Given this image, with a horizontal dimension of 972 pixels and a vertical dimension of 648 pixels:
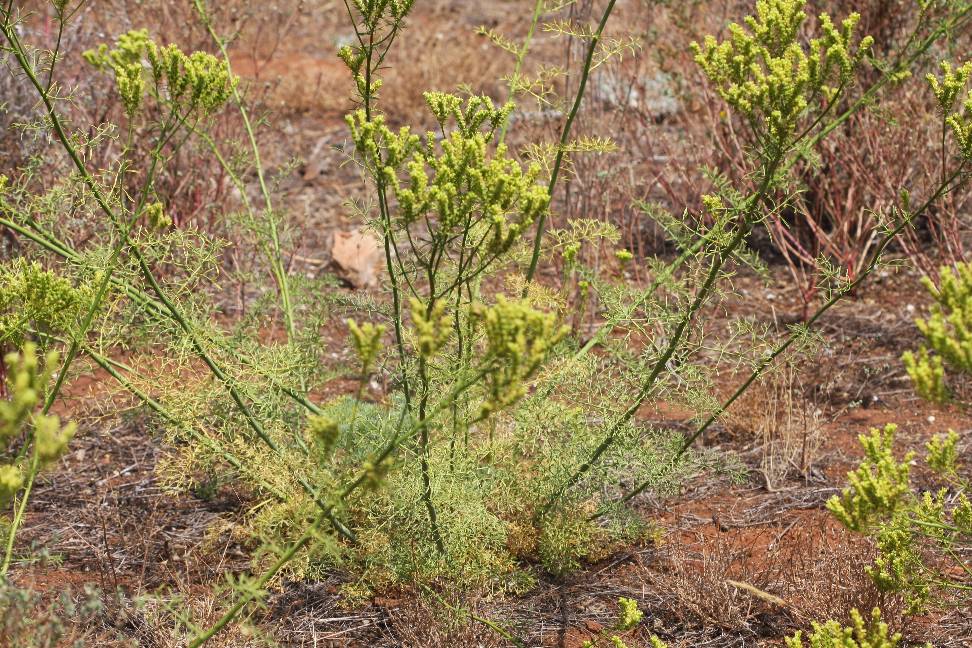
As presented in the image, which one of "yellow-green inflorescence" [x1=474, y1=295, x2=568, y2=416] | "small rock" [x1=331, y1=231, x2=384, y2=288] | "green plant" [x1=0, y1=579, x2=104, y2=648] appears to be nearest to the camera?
"yellow-green inflorescence" [x1=474, y1=295, x2=568, y2=416]

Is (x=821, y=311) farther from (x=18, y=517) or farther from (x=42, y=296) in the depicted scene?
(x=18, y=517)

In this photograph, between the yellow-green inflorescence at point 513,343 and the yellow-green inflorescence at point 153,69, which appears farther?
the yellow-green inflorescence at point 153,69

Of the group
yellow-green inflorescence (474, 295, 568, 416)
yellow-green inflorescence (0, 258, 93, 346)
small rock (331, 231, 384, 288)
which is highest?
yellow-green inflorescence (474, 295, 568, 416)

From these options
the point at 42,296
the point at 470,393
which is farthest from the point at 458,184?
the point at 42,296

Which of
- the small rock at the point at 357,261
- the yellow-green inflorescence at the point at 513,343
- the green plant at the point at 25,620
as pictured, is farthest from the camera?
the small rock at the point at 357,261

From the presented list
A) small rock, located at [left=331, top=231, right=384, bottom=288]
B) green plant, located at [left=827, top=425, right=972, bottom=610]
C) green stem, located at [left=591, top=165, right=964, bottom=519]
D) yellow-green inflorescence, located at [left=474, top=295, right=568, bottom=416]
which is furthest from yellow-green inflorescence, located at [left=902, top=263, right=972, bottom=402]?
small rock, located at [left=331, top=231, right=384, bottom=288]

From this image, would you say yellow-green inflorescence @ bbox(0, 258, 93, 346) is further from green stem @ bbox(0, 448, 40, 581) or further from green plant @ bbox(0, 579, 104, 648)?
green plant @ bbox(0, 579, 104, 648)

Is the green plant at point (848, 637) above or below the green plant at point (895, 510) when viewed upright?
below

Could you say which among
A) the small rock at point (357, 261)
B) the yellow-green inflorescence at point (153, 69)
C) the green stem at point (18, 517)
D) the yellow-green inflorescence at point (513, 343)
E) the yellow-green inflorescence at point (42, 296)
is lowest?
the small rock at point (357, 261)

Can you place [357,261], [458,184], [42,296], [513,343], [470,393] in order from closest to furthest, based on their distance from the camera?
1. [513,343]
2. [458,184]
3. [42,296]
4. [470,393]
5. [357,261]

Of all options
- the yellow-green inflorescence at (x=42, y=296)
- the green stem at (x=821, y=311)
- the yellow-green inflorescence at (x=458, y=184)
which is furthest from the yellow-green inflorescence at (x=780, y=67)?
the yellow-green inflorescence at (x=42, y=296)

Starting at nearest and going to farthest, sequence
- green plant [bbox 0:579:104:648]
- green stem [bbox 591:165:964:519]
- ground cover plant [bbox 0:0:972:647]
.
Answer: green plant [bbox 0:579:104:648]
ground cover plant [bbox 0:0:972:647]
green stem [bbox 591:165:964:519]

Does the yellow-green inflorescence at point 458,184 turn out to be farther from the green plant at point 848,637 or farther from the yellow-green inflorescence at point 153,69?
the green plant at point 848,637

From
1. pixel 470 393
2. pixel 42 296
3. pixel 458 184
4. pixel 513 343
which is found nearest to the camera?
pixel 513 343
